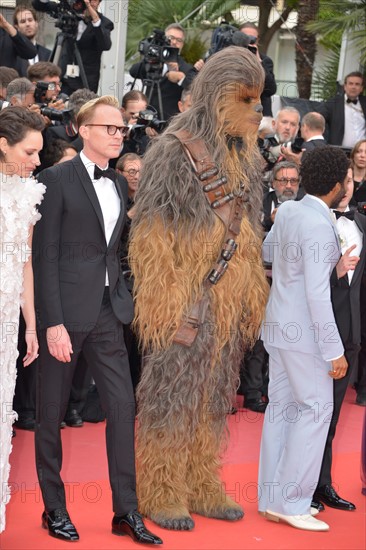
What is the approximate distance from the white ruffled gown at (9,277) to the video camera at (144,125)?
9.36 ft

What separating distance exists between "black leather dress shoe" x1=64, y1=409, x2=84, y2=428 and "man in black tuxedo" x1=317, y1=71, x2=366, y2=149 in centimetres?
443

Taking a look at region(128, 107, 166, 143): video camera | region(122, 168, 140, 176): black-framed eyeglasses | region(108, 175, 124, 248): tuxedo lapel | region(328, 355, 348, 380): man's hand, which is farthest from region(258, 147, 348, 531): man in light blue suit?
region(128, 107, 166, 143): video camera

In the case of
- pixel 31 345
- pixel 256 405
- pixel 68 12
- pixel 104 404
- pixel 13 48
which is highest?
pixel 68 12

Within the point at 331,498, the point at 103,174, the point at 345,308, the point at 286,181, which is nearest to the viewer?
the point at 103,174

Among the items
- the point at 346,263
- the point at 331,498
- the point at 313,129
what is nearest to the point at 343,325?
the point at 346,263

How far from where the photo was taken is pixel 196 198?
409cm

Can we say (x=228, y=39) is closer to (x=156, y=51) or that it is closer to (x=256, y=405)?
(x=156, y=51)

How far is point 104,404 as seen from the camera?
4.07 metres

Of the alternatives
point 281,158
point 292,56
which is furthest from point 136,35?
point 281,158

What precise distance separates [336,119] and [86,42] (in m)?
2.63

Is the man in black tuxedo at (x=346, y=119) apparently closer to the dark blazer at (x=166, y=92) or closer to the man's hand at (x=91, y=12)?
the dark blazer at (x=166, y=92)

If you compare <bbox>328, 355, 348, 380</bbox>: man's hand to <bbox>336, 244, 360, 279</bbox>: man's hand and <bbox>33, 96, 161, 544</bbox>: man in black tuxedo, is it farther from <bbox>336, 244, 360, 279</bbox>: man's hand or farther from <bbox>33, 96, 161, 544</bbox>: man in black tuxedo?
<bbox>33, 96, 161, 544</bbox>: man in black tuxedo

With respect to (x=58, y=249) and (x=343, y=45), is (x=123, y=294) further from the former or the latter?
(x=343, y=45)

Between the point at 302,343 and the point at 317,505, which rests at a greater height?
the point at 302,343
